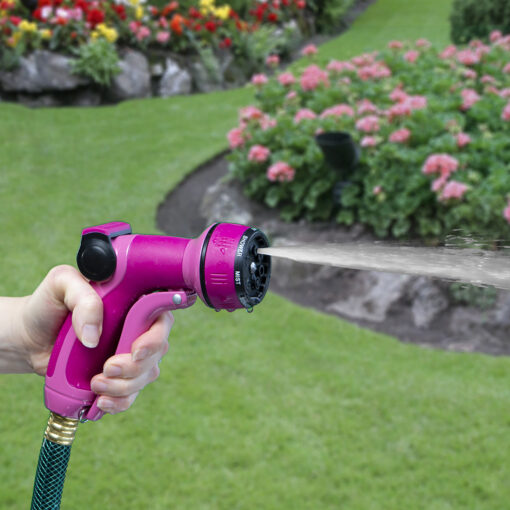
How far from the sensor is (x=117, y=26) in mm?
8977

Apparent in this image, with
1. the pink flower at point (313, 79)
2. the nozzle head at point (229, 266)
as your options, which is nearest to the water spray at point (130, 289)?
the nozzle head at point (229, 266)

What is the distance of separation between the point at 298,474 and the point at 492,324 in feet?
5.37

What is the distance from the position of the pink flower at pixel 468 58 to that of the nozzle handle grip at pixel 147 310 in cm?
578

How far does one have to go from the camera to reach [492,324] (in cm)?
384

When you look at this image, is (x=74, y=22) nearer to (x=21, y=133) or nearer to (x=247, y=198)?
(x=21, y=133)

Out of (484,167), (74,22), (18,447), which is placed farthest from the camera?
(74,22)

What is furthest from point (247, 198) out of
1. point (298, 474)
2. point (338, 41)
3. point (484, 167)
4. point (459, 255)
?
point (338, 41)

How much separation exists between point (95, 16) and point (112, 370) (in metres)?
8.22

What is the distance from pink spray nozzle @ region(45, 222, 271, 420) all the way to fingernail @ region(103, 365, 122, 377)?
0.12 ft

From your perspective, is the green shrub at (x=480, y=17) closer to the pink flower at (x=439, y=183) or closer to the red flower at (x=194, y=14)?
the red flower at (x=194, y=14)

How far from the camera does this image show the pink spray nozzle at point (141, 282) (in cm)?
122

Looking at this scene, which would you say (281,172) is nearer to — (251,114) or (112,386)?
(251,114)

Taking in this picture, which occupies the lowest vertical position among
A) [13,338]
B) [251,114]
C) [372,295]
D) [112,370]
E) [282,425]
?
[282,425]

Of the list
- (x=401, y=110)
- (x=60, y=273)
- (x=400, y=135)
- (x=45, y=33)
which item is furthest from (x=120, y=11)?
(x=60, y=273)
